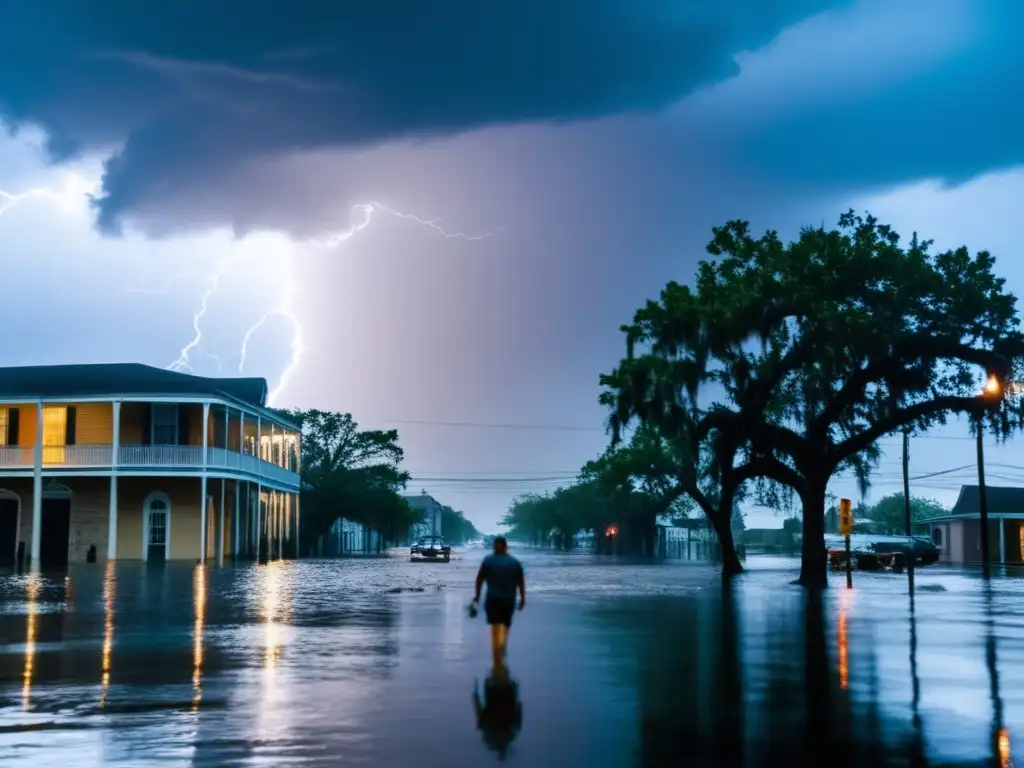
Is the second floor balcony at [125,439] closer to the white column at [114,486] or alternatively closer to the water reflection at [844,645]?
the white column at [114,486]

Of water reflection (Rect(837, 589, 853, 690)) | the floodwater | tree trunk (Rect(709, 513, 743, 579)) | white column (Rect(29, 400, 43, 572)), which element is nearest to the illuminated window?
white column (Rect(29, 400, 43, 572))

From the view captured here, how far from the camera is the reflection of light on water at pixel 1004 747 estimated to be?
29.3ft

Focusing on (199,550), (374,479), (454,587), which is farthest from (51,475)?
(374,479)

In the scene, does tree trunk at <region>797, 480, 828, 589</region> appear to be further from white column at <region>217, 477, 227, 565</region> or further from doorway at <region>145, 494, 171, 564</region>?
doorway at <region>145, 494, 171, 564</region>

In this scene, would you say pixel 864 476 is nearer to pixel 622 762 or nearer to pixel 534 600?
pixel 534 600

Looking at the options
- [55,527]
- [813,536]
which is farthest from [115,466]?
[813,536]

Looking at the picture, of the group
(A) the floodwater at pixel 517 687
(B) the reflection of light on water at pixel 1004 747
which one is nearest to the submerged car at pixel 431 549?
(A) the floodwater at pixel 517 687

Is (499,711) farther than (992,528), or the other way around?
(992,528)

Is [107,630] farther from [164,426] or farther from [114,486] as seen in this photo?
[164,426]

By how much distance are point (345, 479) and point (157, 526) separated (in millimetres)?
35797

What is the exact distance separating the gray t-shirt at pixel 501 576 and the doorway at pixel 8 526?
1846 inches

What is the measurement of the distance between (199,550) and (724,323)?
29.9 meters

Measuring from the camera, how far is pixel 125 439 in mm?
57969

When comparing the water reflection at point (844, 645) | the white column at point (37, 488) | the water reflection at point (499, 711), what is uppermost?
the white column at point (37, 488)
